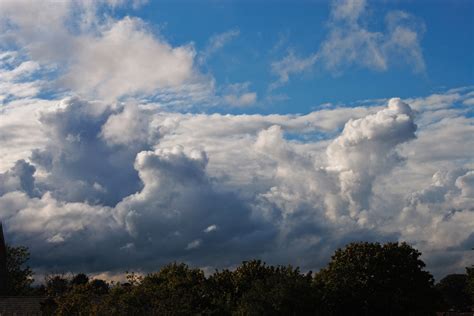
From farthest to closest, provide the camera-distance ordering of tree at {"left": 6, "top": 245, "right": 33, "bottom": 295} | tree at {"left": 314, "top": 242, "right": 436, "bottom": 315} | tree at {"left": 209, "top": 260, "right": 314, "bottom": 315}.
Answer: tree at {"left": 6, "top": 245, "right": 33, "bottom": 295} < tree at {"left": 314, "top": 242, "right": 436, "bottom": 315} < tree at {"left": 209, "top": 260, "right": 314, "bottom": 315}

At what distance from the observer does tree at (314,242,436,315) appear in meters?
59.5

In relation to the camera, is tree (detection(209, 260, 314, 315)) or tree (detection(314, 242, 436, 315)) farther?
tree (detection(314, 242, 436, 315))

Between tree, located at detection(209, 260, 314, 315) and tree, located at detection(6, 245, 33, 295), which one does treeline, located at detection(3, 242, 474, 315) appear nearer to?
tree, located at detection(209, 260, 314, 315)

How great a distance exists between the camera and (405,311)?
198 ft

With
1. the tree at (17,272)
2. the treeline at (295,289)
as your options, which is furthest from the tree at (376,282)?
the tree at (17,272)

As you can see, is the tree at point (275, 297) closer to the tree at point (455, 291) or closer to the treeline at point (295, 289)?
the treeline at point (295, 289)

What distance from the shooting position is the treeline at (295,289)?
52.9m

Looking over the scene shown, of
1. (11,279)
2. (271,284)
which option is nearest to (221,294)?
(271,284)

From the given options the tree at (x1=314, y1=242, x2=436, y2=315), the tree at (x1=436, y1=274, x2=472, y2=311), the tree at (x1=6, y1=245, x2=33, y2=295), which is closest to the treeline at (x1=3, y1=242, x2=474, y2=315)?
the tree at (x1=314, y1=242, x2=436, y2=315)

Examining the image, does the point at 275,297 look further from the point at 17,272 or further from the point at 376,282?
the point at 17,272

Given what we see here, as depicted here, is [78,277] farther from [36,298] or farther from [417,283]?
[417,283]

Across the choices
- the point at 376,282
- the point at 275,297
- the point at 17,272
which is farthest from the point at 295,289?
the point at 17,272

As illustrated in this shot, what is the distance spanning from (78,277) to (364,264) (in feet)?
295

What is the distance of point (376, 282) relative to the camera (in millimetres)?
60719
